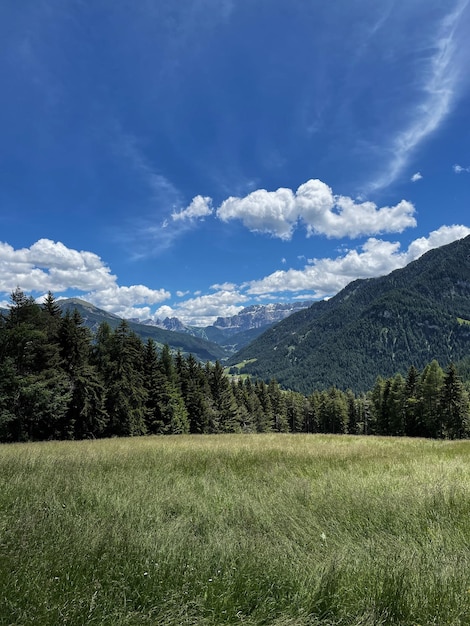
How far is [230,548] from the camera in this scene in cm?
441

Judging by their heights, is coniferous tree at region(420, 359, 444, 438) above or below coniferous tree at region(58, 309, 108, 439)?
below

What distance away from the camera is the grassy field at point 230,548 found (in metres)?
3.23

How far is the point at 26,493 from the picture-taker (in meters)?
6.29

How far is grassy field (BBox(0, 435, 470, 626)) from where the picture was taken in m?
3.23

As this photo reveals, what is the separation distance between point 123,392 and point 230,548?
117ft

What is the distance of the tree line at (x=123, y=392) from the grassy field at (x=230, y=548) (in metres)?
20.0

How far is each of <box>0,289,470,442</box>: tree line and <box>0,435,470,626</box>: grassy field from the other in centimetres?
1995

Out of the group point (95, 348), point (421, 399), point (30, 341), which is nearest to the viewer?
point (30, 341)

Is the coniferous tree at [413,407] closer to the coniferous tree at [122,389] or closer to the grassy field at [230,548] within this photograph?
the coniferous tree at [122,389]

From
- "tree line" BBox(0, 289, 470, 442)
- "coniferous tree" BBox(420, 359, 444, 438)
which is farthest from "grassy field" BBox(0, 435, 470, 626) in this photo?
"coniferous tree" BBox(420, 359, 444, 438)

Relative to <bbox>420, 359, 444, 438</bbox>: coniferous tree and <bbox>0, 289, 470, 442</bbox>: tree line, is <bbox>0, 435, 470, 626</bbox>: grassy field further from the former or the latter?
<bbox>420, 359, 444, 438</bbox>: coniferous tree

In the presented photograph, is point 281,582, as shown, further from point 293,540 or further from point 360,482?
point 360,482

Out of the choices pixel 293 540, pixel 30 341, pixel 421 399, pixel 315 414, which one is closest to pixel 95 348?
pixel 30 341

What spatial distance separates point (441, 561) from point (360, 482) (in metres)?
3.55
